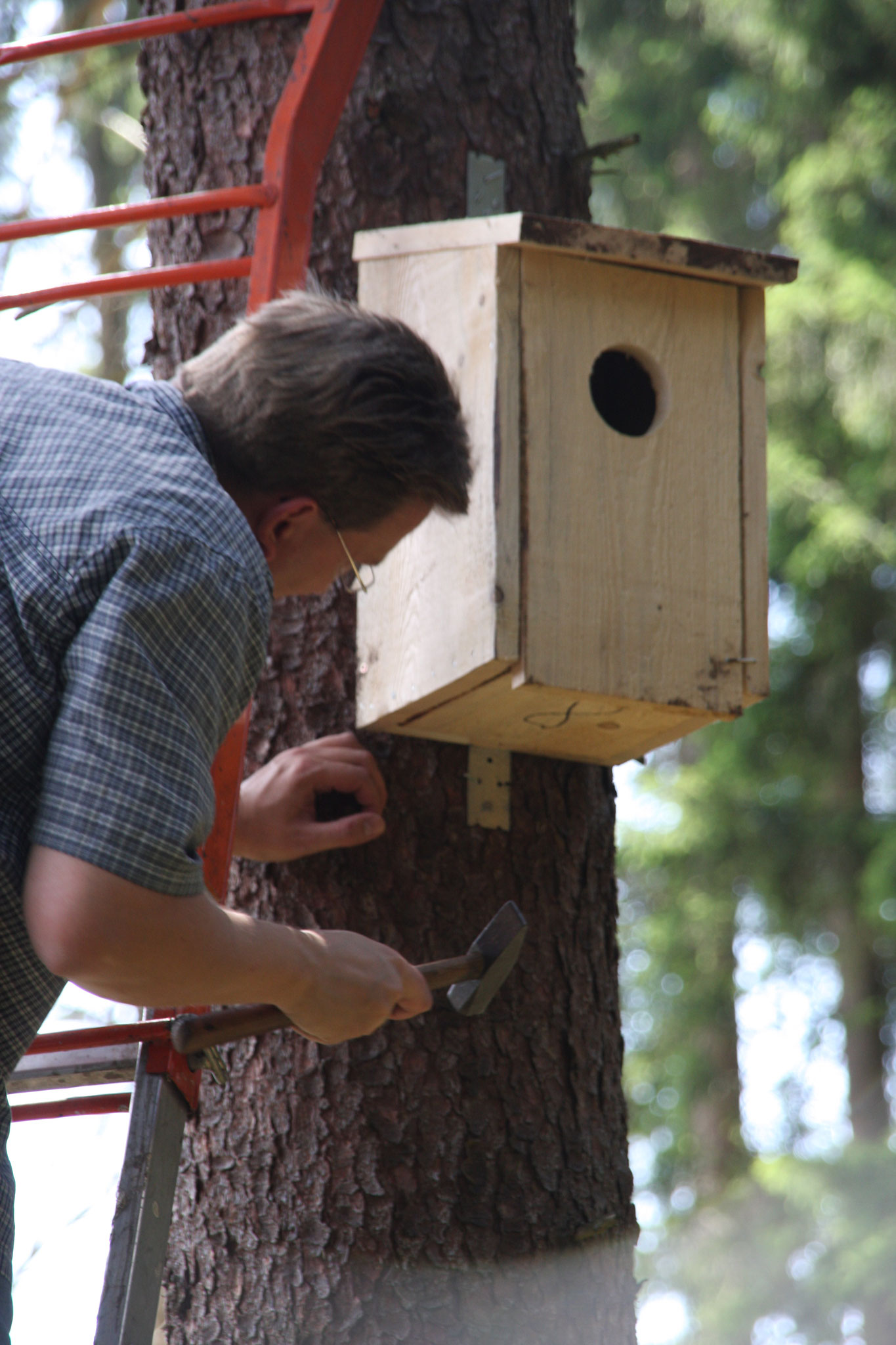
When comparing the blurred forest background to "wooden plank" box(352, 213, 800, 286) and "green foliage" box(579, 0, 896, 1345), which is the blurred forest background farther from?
"wooden plank" box(352, 213, 800, 286)

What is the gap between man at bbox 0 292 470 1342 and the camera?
1211mm

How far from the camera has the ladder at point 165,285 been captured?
1.51 metres

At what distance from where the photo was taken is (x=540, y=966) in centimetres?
236

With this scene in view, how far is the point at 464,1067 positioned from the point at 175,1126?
71 cm

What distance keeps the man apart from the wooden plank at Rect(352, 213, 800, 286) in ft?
1.83

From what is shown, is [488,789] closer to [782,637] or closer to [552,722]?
[552,722]

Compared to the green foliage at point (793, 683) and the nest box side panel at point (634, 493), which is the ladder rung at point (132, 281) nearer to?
the nest box side panel at point (634, 493)

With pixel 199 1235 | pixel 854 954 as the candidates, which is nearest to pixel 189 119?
pixel 199 1235

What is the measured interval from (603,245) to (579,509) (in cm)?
42

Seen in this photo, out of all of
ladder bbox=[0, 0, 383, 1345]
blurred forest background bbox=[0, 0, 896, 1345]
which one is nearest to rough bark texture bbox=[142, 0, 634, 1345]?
ladder bbox=[0, 0, 383, 1345]

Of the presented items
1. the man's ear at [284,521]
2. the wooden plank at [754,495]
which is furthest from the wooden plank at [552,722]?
the man's ear at [284,521]

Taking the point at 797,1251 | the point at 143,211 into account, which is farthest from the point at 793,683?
the point at 143,211

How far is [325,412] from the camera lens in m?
1.59

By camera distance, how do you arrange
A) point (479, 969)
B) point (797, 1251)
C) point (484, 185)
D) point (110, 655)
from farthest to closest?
point (797, 1251), point (484, 185), point (479, 969), point (110, 655)
